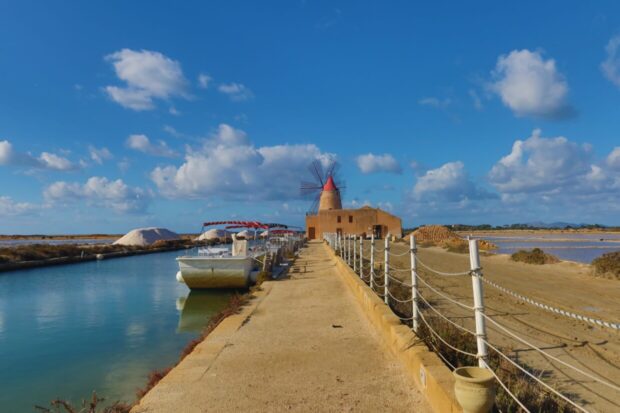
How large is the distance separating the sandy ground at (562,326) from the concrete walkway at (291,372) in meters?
1.50

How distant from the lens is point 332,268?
1393 centimetres

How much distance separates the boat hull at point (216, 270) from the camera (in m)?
13.4

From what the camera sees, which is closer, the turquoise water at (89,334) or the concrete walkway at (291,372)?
the concrete walkway at (291,372)

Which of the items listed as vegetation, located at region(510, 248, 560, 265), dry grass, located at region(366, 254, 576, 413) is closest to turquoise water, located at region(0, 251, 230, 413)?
dry grass, located at region(366, 254, 576, 413)

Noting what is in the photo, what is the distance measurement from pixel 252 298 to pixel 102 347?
291 centimetres

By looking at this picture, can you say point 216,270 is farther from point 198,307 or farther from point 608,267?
point 608,267

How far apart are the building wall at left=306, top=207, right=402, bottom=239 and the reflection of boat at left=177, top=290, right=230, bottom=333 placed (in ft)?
90.7

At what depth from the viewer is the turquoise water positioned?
6141 millimetres

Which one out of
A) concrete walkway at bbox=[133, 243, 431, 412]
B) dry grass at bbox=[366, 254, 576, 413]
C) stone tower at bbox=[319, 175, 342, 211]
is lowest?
concrete walkway at bbox=[133, 243, 431, 412]

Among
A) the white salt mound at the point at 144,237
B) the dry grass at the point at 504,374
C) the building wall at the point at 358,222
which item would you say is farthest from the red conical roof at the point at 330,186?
the dry grass at the point at 504,374

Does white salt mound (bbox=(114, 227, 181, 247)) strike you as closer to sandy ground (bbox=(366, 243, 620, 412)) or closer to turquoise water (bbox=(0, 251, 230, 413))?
turquoise water (bbox=(0, 251, 230, 413))

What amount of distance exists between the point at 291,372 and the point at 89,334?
704cm

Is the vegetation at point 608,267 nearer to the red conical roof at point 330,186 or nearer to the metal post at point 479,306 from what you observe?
the metal post at point 479,306

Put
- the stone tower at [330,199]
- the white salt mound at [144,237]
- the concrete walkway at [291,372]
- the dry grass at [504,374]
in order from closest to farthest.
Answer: the dry grass at [504,374] < the concrete walkway at [291,372] < the white salt mound at [144,237] < the stone tower at [330,199]
